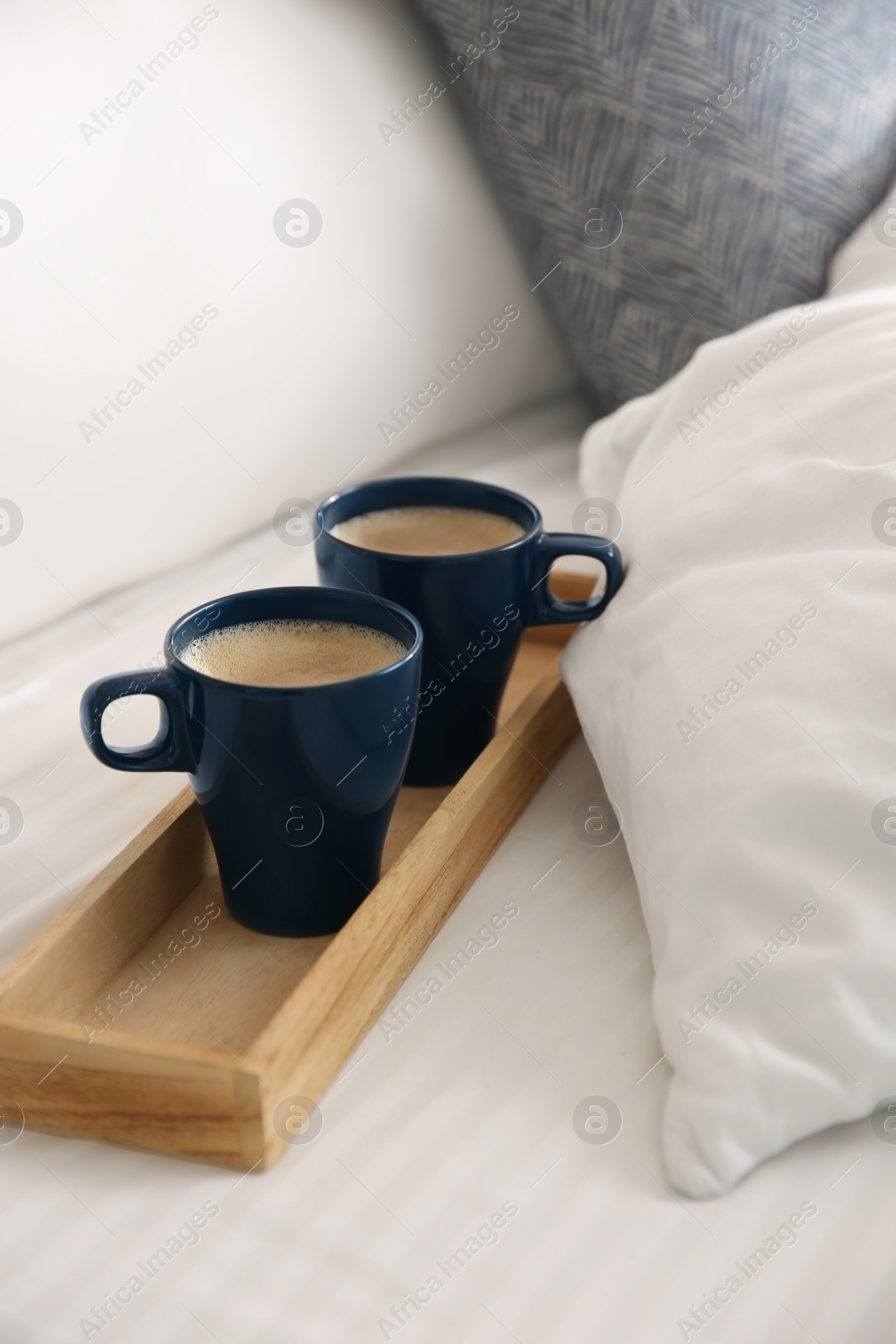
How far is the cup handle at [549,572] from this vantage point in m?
0.50

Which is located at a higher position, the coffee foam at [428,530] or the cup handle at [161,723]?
the cup handle at [161,723]

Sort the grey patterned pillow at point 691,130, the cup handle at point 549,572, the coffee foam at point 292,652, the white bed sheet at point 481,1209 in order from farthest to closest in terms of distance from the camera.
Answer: the grey patterned pillow at point 691,130 < the cup handle at point 549,572 < the coffee foam at point 292,652 < the white bed sheet at point 481,1209

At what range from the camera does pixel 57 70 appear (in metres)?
0.57

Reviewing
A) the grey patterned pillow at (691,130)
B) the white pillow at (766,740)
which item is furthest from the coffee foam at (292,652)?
the grey patterned pillow at (691,130)

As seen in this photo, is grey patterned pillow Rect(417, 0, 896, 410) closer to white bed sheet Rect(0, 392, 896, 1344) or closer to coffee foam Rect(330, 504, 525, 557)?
coffee foam Rect(330, 504, 525, 557)

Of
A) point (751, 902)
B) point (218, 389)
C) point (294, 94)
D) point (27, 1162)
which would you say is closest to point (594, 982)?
point (751, 902)

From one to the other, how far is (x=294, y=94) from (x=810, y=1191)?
664 mm

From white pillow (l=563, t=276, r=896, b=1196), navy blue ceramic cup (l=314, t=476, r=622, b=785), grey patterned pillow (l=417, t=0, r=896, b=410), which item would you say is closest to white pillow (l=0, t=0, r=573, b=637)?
grey patterned pillow (l=417, t=0, r=896, b=410)

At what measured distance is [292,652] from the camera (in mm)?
413

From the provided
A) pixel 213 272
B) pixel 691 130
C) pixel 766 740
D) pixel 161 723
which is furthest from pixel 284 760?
pixel 691 130

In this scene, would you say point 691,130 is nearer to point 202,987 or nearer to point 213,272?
point 213,272

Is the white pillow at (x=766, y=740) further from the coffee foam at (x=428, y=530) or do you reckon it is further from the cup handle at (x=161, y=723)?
the cup handle at (x=161, y=723)

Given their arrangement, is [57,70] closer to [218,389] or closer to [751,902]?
[218,389]

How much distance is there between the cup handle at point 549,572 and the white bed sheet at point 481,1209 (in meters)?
0.15
